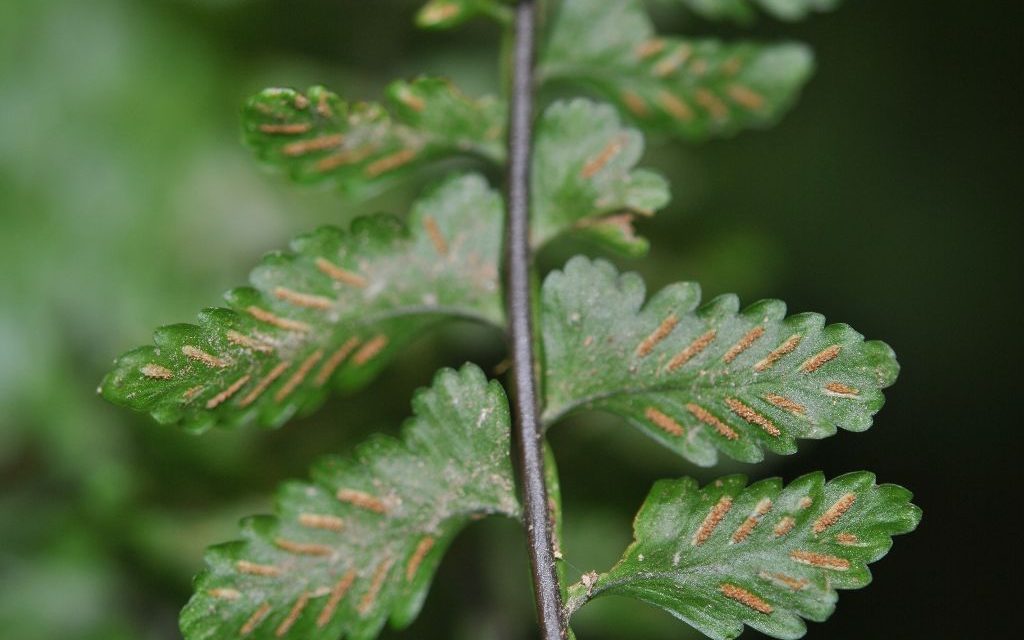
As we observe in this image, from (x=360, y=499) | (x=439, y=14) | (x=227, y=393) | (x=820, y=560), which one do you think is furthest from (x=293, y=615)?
(x=439, y=14)

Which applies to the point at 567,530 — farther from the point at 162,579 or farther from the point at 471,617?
the point at 162,579

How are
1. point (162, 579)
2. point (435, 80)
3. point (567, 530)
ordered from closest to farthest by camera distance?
point (435, 80) → point (162, 579) → point (567, 530)

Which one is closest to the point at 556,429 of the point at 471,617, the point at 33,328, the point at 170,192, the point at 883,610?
the point at 471,617

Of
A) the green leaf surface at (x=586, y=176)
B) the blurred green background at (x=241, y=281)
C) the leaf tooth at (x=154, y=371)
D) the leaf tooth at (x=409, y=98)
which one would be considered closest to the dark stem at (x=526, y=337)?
the green leaf surface at (x=586, y=176)

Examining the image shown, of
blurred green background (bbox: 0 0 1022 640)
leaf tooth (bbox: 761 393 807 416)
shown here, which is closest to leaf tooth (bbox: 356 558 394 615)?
leaf tooth (bbox: 761 393 807 416)

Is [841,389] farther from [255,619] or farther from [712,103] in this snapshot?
[255,619]

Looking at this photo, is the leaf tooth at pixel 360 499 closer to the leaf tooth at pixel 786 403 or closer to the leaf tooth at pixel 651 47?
the leaf tooth at pixel 786 403
